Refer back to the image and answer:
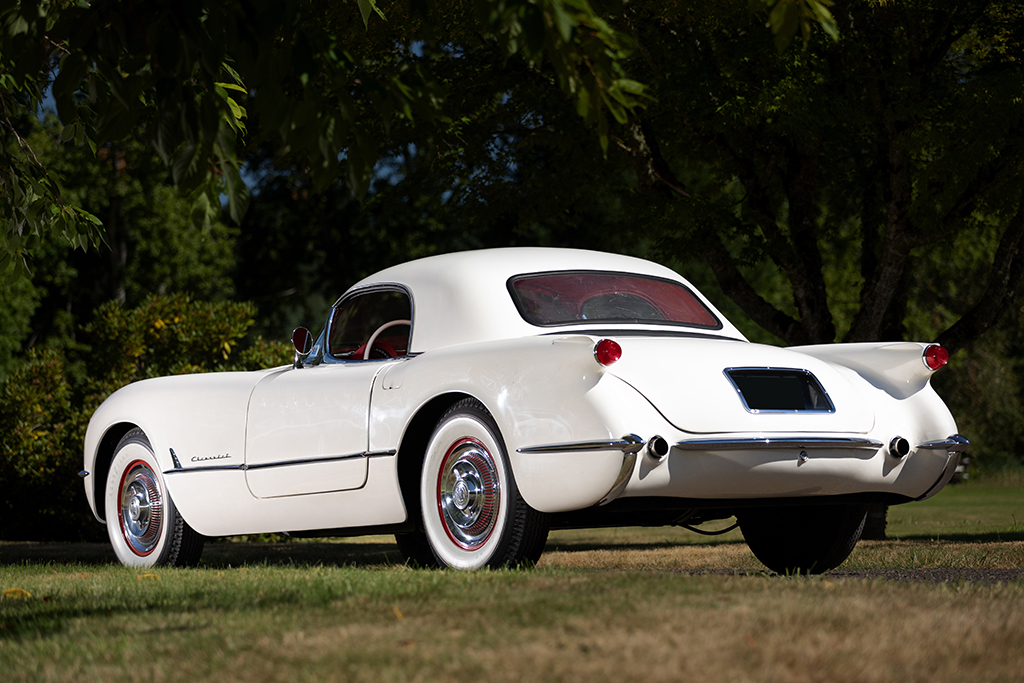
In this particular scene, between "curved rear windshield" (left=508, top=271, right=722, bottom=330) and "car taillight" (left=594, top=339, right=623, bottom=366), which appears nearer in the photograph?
"car taillight" (left=594, top=339, right=623, bottom=366)

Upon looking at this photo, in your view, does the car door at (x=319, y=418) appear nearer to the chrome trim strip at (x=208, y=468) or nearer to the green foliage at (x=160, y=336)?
the chrome trim strip at (x=208, y=468)

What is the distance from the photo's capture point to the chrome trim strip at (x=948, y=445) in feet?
19.7

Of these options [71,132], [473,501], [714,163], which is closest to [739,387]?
[473,501]

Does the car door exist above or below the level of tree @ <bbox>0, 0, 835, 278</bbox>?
below

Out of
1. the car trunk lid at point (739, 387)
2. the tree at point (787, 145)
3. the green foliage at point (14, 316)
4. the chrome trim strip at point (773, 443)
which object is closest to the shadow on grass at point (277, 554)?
the tree at point (787, 145)

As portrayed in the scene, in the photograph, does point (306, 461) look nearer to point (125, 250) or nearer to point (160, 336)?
point (160, 336)

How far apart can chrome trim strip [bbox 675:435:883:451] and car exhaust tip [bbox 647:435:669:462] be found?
0.08m

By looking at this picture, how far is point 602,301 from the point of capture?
6.52 meters

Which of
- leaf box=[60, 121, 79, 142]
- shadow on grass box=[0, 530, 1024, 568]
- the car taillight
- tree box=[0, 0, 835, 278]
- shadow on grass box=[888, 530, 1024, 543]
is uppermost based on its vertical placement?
leaf box=[60, 121, 79, 142]

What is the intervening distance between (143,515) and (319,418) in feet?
6.36

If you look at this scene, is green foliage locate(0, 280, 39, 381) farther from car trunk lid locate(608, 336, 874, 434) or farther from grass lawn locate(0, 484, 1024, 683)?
car trunk lid locate(608, 336, 874, 434)

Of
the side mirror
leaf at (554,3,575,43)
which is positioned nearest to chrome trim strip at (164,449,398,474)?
the side mirror

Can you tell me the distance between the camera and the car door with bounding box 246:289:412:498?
Result: 6512mm

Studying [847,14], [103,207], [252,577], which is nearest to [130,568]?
[252,577]
